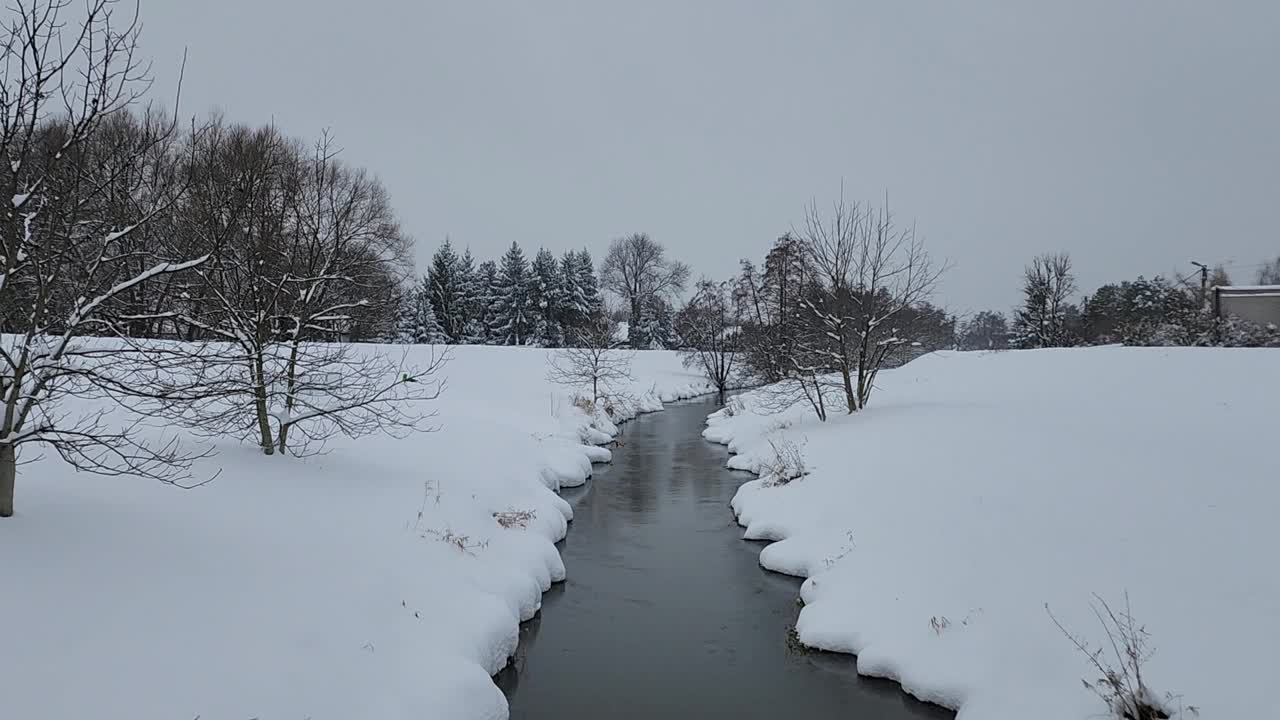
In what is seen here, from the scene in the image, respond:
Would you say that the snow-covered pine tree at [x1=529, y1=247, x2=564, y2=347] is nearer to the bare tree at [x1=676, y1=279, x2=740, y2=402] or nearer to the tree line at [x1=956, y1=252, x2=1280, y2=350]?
the bare tree at [x1=676, y1=279, x2=740, y2=402]

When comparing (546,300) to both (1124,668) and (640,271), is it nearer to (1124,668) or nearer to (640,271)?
(640,271)

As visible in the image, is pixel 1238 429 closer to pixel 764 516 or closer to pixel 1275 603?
pixel 1275 603

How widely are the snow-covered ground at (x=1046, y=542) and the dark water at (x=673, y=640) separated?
1.46 ft

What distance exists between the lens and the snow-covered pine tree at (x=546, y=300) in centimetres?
5028

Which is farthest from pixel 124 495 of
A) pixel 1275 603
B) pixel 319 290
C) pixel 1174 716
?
pixel 1275 603


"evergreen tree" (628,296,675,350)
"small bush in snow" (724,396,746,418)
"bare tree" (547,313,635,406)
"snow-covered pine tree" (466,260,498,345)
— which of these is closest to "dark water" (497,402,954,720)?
"small bush in snow" (724,396,746,418)

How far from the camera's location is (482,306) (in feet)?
166

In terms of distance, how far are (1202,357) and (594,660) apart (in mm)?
17176

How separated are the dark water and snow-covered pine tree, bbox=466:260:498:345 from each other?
3842 cm

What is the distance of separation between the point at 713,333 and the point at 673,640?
3591 centimetres

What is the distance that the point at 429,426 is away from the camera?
51.3 feet

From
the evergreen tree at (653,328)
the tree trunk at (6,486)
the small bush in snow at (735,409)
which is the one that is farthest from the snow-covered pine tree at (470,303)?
the tree trunk at (6,486)

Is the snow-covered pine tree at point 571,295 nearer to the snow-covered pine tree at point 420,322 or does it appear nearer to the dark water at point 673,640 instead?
the snow-covered pine tree at point 420,322

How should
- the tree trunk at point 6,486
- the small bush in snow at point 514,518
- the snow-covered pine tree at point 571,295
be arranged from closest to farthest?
1. the tree trunk at point 6,486
2. the small bush in snow at point 514,518
3. the snow-covered pine tree at point 571,295
